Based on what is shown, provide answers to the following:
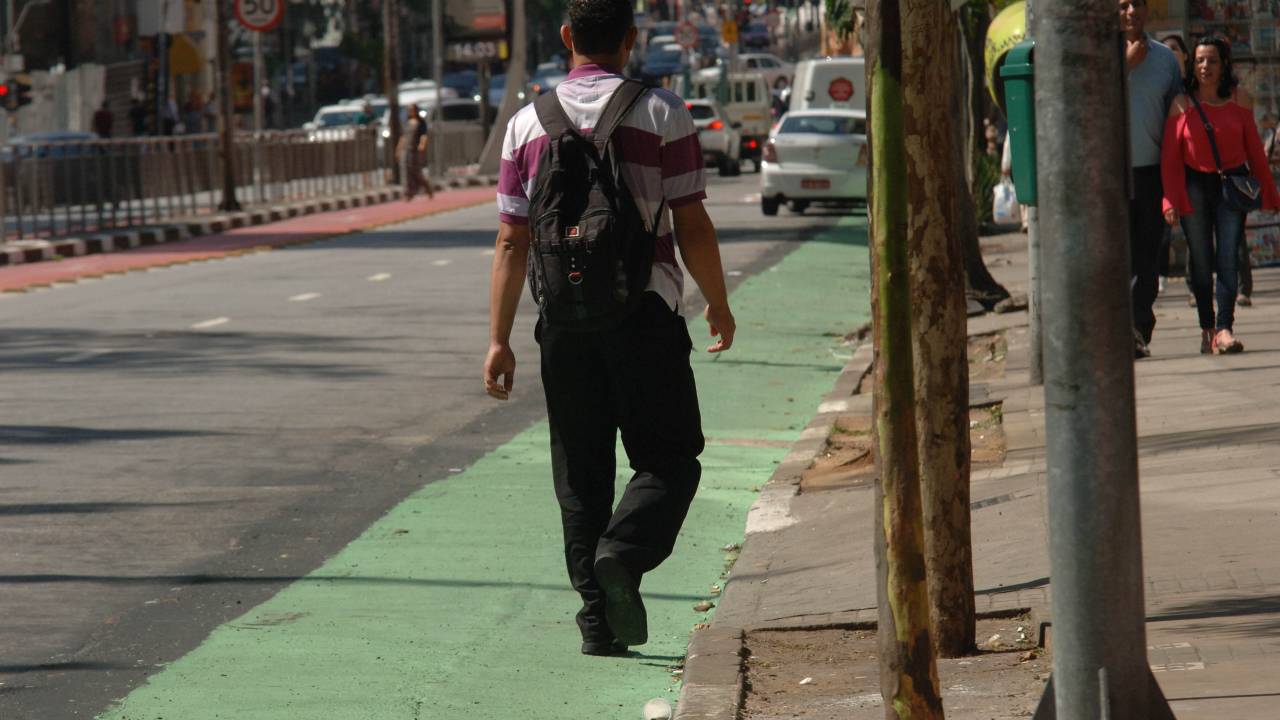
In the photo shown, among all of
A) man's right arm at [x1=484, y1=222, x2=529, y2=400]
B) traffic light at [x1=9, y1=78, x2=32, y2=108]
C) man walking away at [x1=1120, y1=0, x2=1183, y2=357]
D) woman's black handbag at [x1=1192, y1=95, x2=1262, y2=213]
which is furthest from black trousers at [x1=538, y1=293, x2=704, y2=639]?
traffic light at [x1=9, y1=78, x2=32, y2=108]

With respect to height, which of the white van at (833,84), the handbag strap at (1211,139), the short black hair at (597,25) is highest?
the white van at (833,84)

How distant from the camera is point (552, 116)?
18.7 feet

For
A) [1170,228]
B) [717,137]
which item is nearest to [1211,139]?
[1170,228]

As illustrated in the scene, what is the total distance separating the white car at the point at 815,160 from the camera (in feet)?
98.8

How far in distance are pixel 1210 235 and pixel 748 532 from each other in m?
4.49

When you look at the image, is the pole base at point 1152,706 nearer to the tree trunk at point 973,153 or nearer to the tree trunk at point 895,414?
the tree trunk at point 895,414

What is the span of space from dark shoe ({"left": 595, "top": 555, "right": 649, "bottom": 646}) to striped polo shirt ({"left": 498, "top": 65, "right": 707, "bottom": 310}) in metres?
0.71

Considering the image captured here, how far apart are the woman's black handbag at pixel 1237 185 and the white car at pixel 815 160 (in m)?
18.0

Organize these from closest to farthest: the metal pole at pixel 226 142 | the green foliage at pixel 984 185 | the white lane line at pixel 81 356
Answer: the white lane line at pixel 81 356, the green foliage at pixel 984 185, the metal pole at pixel 226 142

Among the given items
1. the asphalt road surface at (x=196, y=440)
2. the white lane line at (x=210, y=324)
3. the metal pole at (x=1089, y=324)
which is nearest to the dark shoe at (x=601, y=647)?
the asphalt road surface at (x=196, y=440)

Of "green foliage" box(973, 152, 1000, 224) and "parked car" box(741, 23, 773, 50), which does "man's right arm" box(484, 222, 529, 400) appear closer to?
"green foliage" box(973, 152, 1000, 224)

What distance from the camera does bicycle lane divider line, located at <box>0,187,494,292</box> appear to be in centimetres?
2358

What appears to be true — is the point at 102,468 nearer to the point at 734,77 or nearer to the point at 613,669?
the point at 613,669

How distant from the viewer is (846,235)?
28.0 metres
